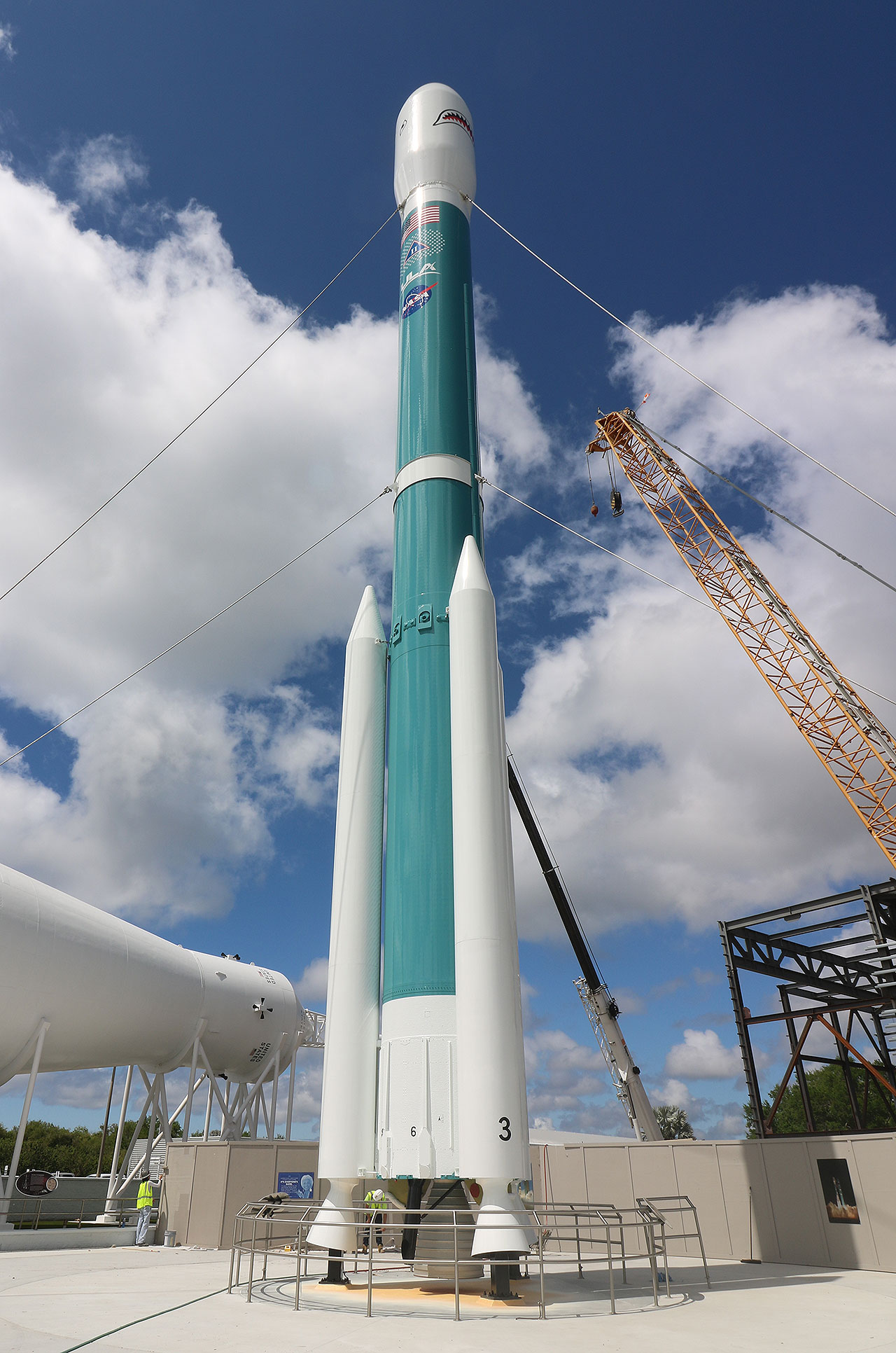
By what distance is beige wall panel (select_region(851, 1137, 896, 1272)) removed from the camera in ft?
52.3

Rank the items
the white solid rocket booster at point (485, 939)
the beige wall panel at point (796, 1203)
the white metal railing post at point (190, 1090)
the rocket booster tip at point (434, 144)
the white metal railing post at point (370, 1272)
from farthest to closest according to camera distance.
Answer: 1. the white metal railing post at point (190, 1090)
2. the rocket booster tip at point (434, 144)
3. the beige wall panel at point (796, 1203)
4. the white solid rocket booster at point (485, 939)
5. the white metal railing post at point (370, 1272)

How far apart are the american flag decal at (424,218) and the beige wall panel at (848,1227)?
65.9 ft

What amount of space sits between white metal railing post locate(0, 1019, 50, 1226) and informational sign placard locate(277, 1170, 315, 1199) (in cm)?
608

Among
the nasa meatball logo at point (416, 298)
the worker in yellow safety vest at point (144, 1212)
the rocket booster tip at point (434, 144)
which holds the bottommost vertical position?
the worker in yellow safety vest at point (144, 1212)

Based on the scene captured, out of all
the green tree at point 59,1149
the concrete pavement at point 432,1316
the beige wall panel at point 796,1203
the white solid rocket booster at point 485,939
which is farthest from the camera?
the green tree at point 59,1149

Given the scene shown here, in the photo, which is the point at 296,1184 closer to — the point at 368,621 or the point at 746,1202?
the point at 746,1202

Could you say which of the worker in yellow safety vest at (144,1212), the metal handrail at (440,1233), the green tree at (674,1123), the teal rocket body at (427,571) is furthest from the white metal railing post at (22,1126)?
the green tree at (674,1123)

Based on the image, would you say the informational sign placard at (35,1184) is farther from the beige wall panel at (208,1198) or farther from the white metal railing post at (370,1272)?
the white metal railing post at (370,1272)

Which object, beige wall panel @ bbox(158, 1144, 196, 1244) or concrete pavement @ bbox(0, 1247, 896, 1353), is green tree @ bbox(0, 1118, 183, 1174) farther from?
concrete pavement @ bbox(0, 1247, 896, 1353)

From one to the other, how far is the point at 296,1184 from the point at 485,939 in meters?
13.9

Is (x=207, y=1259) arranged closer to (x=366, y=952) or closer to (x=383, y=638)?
(x=366, y=952)

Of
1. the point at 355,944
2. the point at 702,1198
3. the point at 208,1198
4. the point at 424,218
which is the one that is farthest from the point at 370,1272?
the point at 424,218

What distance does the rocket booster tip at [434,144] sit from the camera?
19.5 metres

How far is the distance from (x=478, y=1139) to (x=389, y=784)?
5485 millimetres
